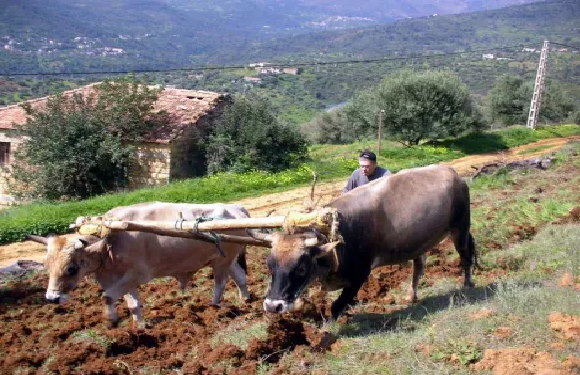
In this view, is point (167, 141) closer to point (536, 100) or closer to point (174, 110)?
point (174, 110)

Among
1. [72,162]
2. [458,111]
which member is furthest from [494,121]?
[72,162]

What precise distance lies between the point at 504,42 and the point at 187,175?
562 ft

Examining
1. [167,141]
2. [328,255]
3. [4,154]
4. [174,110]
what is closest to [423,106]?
[174,110]

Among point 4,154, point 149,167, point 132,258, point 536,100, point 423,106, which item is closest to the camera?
point 132,258

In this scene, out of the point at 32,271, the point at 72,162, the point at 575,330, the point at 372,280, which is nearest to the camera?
the point at 575,330

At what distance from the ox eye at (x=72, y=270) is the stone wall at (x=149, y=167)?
15089 millimetres

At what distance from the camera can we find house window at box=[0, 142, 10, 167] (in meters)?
23.4

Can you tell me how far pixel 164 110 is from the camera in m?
23.7

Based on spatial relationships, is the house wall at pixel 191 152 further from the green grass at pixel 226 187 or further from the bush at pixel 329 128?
the bush at pixel 329 128

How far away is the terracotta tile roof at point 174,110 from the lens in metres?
22.5

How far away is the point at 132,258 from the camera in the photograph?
7590 mm

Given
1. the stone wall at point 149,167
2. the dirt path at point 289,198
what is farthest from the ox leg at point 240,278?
the stone wall at point 149,167

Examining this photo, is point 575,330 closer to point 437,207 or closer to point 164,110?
point 437,207

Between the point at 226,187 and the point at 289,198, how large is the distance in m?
2.28
